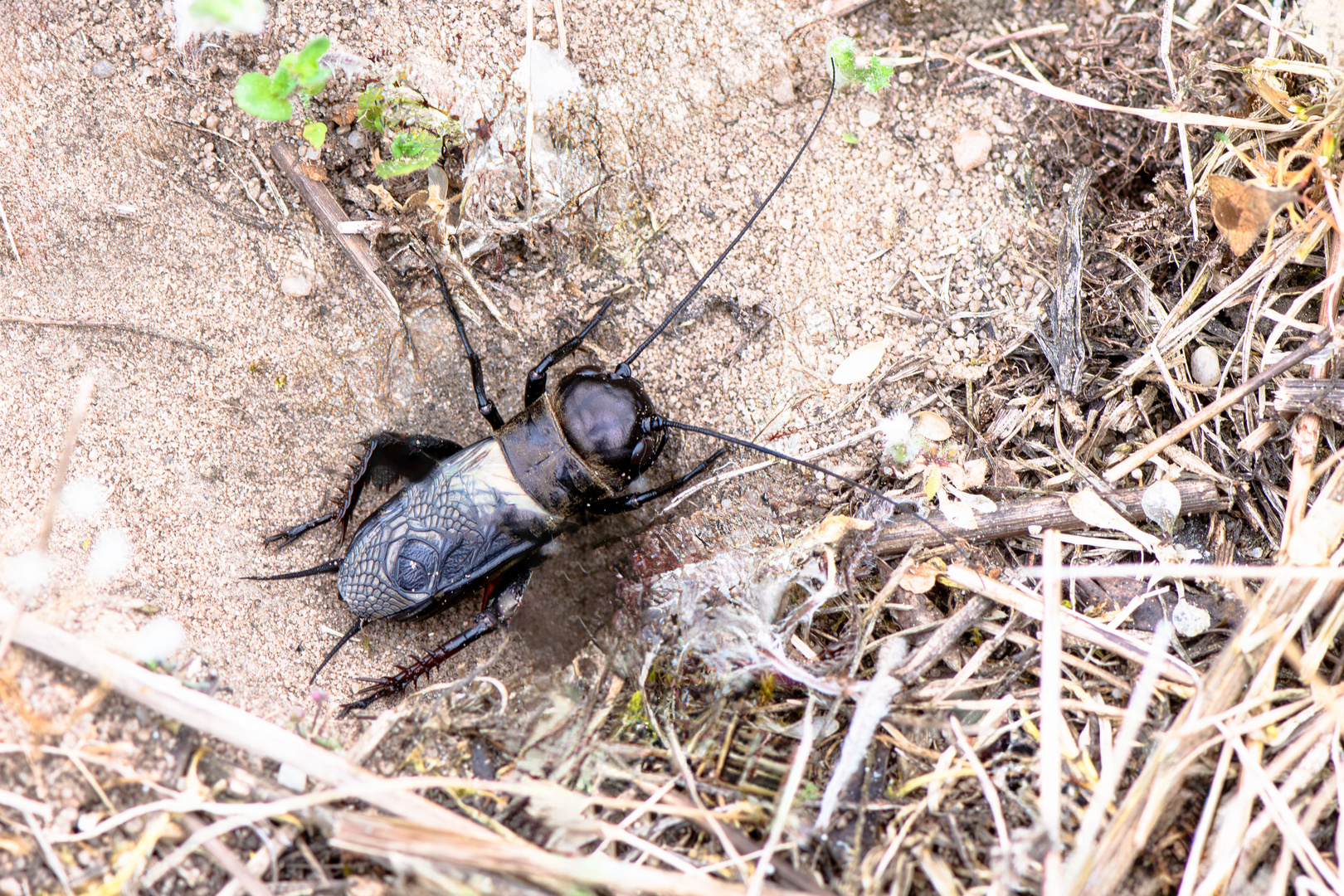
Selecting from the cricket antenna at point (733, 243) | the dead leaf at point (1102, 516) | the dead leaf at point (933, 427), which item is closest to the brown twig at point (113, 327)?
the cricket antenna at point (733, 243)

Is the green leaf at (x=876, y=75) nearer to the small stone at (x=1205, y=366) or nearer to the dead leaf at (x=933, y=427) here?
the dead leaf at (x=933, y=427)

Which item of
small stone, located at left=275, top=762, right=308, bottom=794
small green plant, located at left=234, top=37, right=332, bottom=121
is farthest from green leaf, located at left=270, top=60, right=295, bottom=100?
small stone, located at left=275, top=762, right=308, bottom=794

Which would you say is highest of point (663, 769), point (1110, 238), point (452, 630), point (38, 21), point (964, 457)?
point (38, 21)

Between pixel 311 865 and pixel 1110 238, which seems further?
pixel 1110 238

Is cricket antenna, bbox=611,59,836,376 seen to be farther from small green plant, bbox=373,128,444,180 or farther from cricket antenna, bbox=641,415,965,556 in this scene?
small green plant, bbox=373,128,444,180

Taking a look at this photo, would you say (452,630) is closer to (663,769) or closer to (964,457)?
(663,769)

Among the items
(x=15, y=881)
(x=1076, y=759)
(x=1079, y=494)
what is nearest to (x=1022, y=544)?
(x=1079, y=494)
